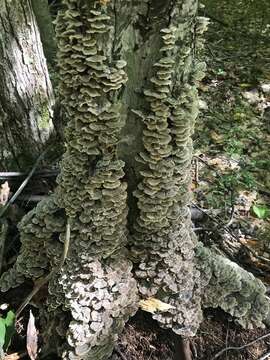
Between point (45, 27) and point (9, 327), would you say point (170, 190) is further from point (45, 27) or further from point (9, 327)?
point (45, 27)

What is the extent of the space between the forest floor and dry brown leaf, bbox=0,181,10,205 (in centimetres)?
52

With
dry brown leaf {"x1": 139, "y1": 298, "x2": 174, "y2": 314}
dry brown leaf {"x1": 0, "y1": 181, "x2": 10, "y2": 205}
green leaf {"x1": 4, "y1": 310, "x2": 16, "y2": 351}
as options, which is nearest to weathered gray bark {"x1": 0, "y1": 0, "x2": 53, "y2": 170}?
dry brown leaf {"x1": 0, "y1": 181, "x2": 10, "y2": 205}

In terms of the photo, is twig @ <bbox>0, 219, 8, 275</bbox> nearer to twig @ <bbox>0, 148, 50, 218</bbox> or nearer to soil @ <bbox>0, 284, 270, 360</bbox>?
twig @ <bbox>0, 148, 50, 218</bbox>

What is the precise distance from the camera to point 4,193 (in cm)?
261

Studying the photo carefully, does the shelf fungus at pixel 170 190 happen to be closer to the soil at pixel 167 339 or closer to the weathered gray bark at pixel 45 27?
the soil at pixel 167 339

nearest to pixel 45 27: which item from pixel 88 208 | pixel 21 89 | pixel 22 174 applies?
pixel 21 89

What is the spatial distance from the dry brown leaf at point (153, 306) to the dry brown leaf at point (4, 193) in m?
0.98

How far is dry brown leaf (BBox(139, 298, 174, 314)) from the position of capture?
2.35 meters

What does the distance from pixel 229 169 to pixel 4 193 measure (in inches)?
84.5

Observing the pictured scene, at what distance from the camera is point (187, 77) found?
6.13 feet

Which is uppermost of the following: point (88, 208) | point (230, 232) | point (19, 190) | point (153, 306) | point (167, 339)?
point (88, 208)

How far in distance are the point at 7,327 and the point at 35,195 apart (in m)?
0.84

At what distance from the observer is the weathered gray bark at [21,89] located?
8.52 ft

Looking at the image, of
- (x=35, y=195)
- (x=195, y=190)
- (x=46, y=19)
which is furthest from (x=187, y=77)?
(x=46, y=19)
